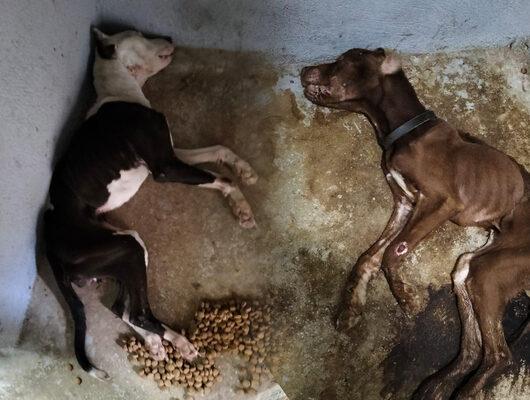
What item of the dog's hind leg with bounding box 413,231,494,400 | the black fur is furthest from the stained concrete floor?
the black fur

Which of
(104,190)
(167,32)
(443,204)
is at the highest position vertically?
(443,204)

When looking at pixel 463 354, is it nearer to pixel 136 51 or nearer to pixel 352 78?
pixel 352 78

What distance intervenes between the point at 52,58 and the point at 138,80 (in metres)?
0.41

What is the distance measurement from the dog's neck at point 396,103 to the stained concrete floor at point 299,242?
10 cm

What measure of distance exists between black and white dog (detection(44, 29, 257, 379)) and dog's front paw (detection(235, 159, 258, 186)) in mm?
19

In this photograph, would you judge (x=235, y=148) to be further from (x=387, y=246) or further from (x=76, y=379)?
(x=76, y=379)

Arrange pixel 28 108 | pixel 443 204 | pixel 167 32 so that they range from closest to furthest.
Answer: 1. pixel 28 108
2. pixel 443 204
3. pixel 167 32

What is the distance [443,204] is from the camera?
2.32 m

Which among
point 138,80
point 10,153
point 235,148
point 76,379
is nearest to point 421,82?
point 235,148

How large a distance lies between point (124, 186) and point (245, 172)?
531 millimetres

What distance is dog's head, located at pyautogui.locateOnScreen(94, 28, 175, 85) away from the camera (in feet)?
7.95

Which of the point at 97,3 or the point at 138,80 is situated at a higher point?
the point at 97,3

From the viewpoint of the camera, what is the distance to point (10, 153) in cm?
208

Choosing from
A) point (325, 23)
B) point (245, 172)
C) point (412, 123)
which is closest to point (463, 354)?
point (412, 123)
